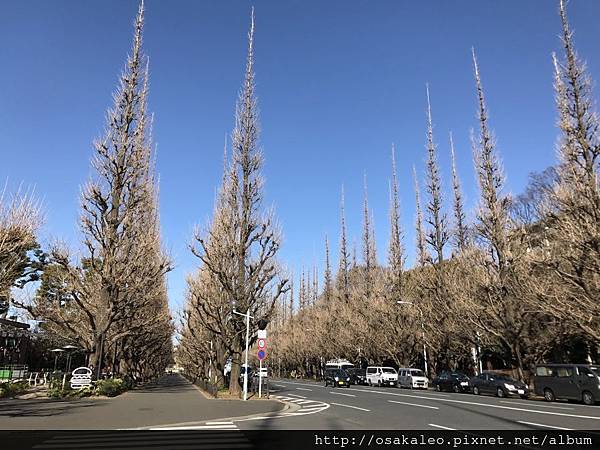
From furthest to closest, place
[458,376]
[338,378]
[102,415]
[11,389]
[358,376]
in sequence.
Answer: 1. [358,376]
2. [338,378]
3. [458,376]
4. [11,389]
5. [102,415]

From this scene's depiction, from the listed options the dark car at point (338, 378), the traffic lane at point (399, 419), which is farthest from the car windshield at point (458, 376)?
the traffic lane at point (399, 419)

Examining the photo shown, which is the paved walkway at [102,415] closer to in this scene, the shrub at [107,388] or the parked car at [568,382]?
the shrub at [107,388]

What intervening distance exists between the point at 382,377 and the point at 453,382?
9861 mm

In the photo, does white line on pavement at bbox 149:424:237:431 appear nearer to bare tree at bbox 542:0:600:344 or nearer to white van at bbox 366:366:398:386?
bare tree at bbox 542:0:600:344

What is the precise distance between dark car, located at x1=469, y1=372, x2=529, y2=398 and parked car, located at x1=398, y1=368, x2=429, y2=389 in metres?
6.92

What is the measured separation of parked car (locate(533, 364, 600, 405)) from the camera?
2120cm

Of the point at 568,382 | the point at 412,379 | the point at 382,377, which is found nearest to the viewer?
the point at 568,382

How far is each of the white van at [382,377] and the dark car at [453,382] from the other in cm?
597

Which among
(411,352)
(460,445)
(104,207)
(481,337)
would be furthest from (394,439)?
(411,352)

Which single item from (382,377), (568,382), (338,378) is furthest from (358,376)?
(568,382)

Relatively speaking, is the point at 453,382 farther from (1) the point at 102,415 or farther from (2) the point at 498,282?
(1) the point at 102,415

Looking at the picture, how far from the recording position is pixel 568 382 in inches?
889

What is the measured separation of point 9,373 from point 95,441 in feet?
90.1

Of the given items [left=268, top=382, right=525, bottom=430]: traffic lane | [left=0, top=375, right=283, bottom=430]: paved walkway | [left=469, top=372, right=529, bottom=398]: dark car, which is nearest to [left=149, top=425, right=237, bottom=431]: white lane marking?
[left=0, top=375, right=283, bottom=430]: paved walkway
